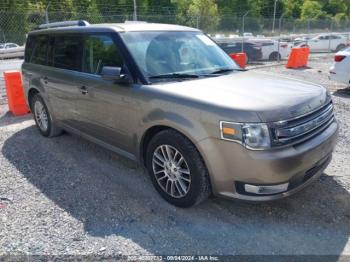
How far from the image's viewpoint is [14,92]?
7.39 meters

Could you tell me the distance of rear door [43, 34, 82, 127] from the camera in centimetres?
465

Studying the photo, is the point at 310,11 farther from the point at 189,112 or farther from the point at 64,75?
the point at 189,112

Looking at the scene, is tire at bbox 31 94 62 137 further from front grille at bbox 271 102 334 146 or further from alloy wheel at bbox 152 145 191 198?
front grille at bbox 271 102 334 146

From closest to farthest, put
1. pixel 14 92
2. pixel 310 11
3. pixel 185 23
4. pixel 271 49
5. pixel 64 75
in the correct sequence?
pixel 64 75, pixel 14 92, pixel 185 23, pixel 271 49, pixel 310 11

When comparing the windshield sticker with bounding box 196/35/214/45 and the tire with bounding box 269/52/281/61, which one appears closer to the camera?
the windshield sticker with bounding box 196/35/214/45

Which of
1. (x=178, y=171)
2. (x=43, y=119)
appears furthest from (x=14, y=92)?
(x=178, y=171)

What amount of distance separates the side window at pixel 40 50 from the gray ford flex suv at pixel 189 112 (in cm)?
41

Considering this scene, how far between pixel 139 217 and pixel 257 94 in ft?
5.71

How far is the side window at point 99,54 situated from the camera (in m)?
4.02

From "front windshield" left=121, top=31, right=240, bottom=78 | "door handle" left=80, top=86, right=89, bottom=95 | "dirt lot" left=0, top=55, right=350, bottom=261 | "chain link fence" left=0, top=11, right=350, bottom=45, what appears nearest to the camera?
"dirt lot" left=0, top=55, right=350, bottom=261

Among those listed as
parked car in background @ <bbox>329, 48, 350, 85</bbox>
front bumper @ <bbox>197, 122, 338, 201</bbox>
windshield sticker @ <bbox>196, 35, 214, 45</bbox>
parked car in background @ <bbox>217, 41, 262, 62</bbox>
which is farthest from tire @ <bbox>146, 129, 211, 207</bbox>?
parked car in background @ <bbox>217, 41, 262, 62</bbox>

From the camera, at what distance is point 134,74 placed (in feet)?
12.3

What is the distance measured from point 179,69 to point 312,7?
72751mm

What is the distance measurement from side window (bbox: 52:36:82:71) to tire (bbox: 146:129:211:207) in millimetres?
1793
